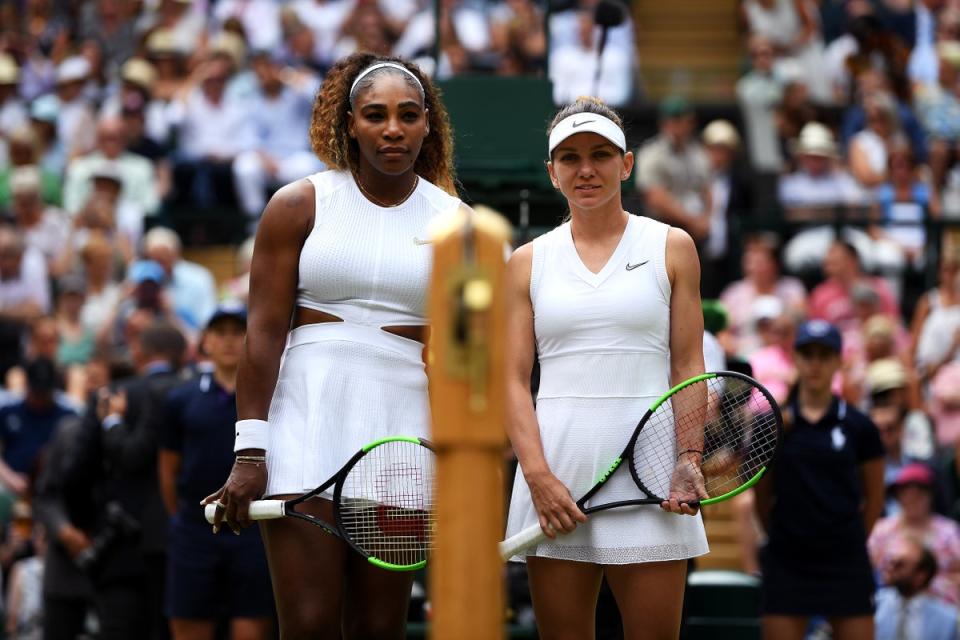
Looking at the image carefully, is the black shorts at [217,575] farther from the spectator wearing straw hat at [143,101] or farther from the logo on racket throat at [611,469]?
the spectator wearing straw hat at [143,101]

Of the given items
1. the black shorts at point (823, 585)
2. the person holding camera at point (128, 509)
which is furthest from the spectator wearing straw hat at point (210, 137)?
the black shorts at point (823, 585)

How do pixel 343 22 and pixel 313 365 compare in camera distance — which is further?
pixel 343 22

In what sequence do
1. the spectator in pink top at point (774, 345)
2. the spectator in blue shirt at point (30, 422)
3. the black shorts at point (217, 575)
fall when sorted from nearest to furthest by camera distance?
the black shorts at point (217, 575)
the spectator in pink top at point (774, 345)
the spectator in blue shirt at point (30, 422)

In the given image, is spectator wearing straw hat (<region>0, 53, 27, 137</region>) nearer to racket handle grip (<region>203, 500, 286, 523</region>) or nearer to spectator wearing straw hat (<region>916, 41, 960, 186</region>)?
spectator wearing straw hat (<region>916, 41, 960, 186</region>)

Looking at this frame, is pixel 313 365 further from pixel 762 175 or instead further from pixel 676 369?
pixel 762 175

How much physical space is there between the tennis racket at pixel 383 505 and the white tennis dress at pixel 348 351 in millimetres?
97

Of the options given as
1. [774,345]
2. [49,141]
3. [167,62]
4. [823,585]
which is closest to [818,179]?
[774,345]

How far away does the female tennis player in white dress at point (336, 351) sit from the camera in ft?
17.0

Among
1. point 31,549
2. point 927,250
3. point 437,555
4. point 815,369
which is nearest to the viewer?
point 437,555

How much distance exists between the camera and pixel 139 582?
9.38 m

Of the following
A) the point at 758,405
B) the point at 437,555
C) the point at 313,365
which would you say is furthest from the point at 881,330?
the point at 437,555

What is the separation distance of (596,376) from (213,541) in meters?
3.45

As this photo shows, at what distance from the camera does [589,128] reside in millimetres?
5383

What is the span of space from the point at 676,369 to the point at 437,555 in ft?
6.59
